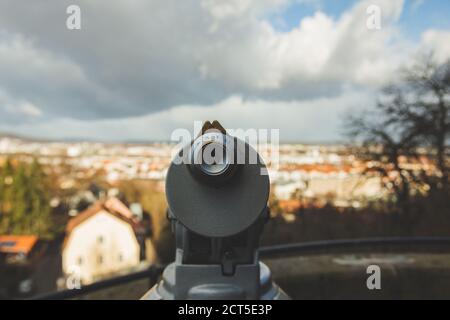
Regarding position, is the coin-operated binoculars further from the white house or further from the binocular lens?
the white house

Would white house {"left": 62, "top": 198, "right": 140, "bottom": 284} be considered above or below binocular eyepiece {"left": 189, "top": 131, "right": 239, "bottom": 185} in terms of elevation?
below

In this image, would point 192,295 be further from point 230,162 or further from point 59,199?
point 59,199

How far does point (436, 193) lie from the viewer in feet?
22.7

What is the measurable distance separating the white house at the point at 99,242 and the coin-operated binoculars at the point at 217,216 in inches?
658

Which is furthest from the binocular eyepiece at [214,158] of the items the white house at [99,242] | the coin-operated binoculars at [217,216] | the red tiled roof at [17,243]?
the red tiled roof at [17,243]

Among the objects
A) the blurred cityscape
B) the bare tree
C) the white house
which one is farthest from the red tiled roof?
the bare tree

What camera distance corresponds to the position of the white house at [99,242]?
17.7 m

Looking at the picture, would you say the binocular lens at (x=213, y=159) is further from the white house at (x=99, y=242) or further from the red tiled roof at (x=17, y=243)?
the red tiled roof at (x=17, y=243)

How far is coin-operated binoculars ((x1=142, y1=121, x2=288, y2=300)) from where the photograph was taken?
100cm

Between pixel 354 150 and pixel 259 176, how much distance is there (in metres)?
7.13

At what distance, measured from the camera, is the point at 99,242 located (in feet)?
60.8

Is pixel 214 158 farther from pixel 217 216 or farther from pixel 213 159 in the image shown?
pixel 217 216

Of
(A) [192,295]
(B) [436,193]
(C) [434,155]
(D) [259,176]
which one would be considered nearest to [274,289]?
(A) [192,295]

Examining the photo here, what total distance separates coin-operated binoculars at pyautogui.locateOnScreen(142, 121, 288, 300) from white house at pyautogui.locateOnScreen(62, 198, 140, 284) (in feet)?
54.8
